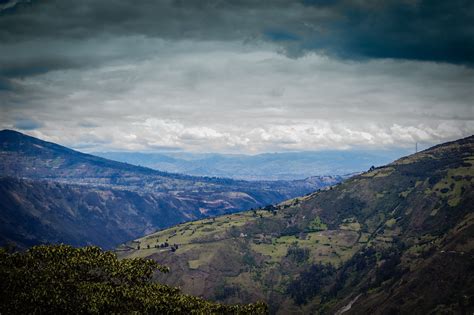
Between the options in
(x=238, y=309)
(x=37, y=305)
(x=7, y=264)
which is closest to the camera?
(x=37, y=305)

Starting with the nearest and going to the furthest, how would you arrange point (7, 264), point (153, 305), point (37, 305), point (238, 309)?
point (37, 305) < point (153, 305) < point (7, 264) < point (238, 309)

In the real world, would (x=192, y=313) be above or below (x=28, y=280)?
below

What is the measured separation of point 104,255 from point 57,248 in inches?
447

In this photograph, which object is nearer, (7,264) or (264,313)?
(7,264)

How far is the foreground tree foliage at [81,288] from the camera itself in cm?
8338

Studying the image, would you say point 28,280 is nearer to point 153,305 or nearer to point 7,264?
point 7,264

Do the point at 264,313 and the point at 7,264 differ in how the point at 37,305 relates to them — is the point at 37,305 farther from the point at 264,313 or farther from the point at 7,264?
the point at 264,313

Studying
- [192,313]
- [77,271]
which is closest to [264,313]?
[192,313]

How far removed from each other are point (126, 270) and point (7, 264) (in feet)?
84.3

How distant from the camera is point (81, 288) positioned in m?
88.7

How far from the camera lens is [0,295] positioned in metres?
83.8

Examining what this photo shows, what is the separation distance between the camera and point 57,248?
4117 inches

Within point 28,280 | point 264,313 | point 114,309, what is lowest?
point 264,313

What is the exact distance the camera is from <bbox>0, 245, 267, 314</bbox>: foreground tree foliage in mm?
83375
